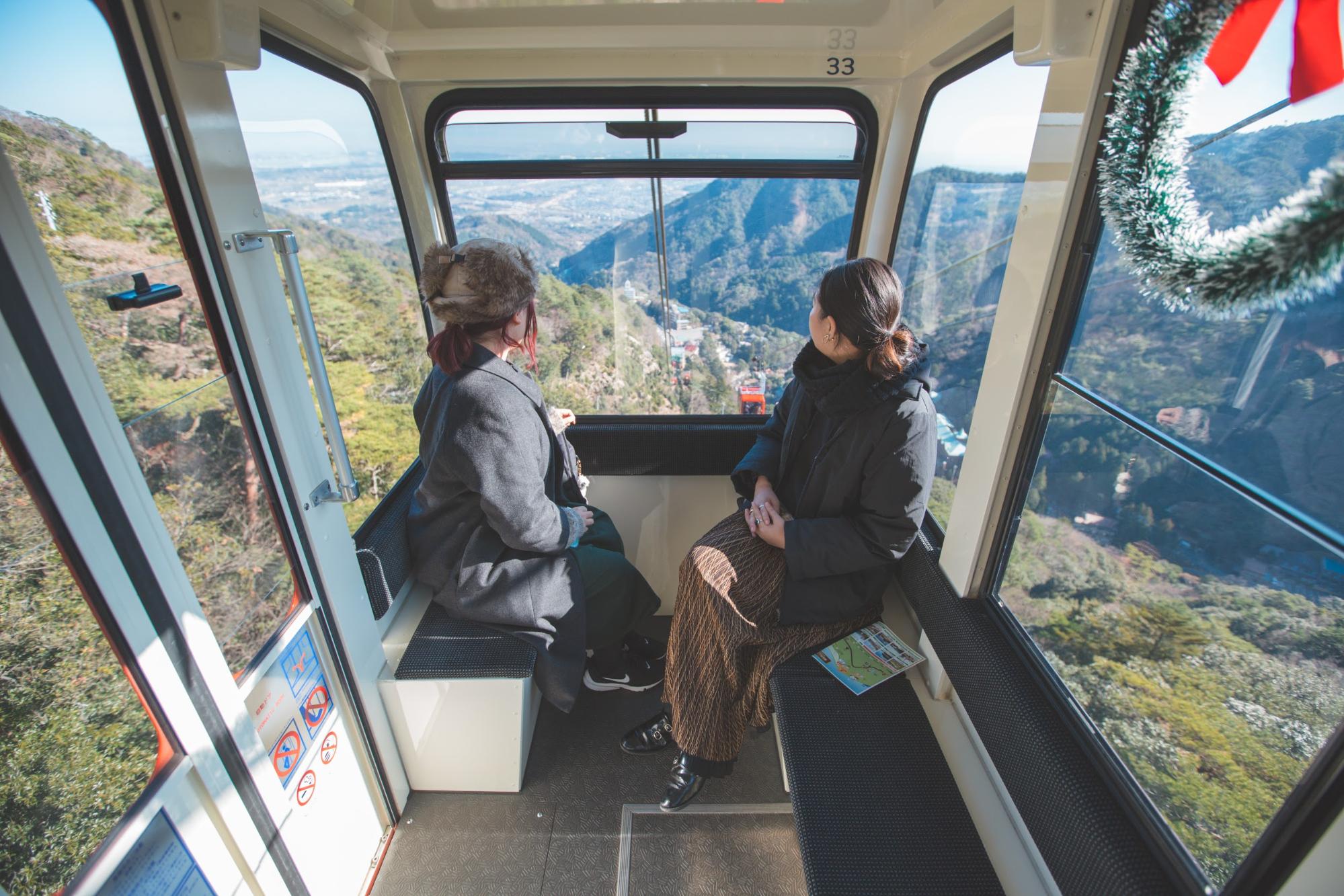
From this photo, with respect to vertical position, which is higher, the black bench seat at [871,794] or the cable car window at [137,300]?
the cable car window at [137,300]

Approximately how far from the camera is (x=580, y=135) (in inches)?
95.9

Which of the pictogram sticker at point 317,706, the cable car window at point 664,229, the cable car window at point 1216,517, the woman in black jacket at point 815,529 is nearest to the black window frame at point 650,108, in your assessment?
the cable car window at point 664,229

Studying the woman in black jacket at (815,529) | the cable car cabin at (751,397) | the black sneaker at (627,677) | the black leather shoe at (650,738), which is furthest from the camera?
the cable car cabin at (751,397)

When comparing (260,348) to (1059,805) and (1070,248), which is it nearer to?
(1070,248)

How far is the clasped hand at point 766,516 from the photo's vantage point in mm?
2018

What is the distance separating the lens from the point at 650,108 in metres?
2.39

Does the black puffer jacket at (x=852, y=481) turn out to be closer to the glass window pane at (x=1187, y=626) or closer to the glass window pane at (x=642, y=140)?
the glass window pane at (x=1187, y=626)

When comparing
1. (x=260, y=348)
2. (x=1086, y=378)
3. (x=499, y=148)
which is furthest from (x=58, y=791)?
(x=499, y=148)

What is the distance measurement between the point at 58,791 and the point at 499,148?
90.0 inches

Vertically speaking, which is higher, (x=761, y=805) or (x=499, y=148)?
(x=499, y=148)

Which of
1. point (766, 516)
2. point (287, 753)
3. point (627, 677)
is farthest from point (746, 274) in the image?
point (287, 753)

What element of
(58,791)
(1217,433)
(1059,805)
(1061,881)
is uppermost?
(1217,433)

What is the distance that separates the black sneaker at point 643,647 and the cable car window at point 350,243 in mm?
1158

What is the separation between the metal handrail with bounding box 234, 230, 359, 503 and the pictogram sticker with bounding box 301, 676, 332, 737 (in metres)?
0.54
